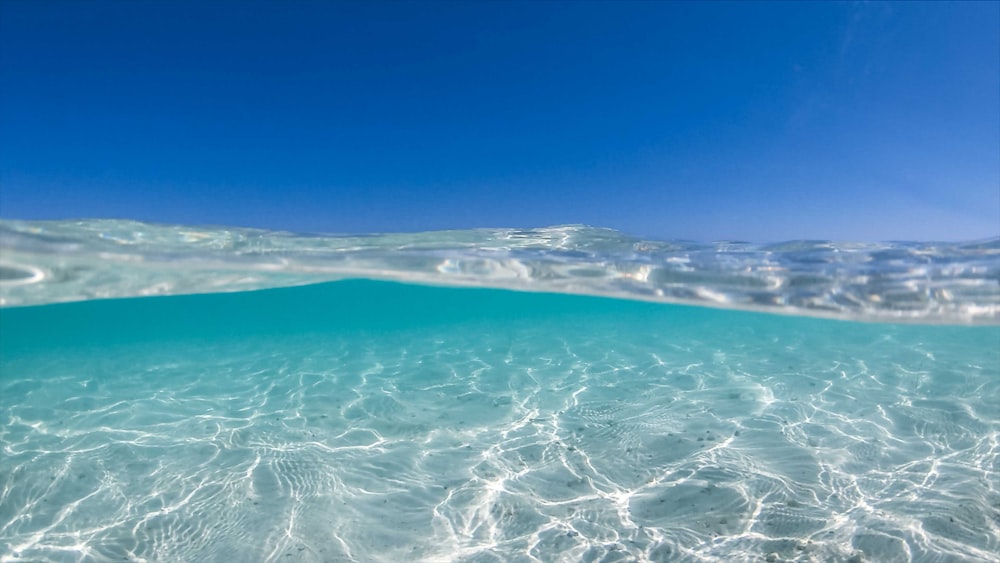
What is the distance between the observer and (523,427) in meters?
9.47

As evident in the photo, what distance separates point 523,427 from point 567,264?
145 inches

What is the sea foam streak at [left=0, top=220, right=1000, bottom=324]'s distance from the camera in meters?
9.55

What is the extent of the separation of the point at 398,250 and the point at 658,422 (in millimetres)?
6687

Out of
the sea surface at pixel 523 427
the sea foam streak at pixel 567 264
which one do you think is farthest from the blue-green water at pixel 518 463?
the sea foam streak at pixel 567 264

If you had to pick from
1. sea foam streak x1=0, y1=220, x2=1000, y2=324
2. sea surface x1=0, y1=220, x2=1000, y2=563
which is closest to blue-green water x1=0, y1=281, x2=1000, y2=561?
sea surface x1=0, y1=220, x2=1000, y2=563

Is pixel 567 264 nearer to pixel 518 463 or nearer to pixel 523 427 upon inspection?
pixel 523 427

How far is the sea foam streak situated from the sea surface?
6 cm

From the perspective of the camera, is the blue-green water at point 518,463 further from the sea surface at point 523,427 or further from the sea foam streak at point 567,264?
the sea foam streak at point 567,264

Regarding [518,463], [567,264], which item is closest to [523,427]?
A: [518,463]

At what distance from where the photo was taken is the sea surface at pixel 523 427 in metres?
6.03

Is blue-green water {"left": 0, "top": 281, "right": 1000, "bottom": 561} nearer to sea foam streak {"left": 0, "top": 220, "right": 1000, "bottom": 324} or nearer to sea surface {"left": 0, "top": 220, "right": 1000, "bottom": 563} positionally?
sea surface {"left": 0, "top": 220, "right": 1000, "bottom": 563}

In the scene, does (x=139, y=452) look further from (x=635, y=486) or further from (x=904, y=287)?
(x=904, y=287)

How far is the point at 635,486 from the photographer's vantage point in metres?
6.98

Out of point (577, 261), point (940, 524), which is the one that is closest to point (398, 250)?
point (577, 261)
